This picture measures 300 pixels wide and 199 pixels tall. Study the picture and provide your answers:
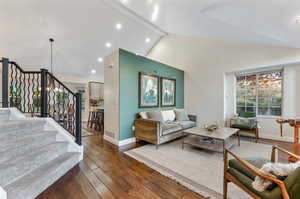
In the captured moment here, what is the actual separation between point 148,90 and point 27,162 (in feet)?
10.6

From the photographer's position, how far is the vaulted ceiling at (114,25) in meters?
2.24

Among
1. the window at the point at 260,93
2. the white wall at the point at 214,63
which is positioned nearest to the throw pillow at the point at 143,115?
the white wall at the point at 214,63

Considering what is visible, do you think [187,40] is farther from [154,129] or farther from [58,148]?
[58,148]

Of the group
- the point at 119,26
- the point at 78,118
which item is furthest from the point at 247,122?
the point at 119,26

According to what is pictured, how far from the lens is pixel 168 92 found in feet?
16.7

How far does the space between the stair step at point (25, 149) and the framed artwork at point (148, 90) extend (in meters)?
2.31

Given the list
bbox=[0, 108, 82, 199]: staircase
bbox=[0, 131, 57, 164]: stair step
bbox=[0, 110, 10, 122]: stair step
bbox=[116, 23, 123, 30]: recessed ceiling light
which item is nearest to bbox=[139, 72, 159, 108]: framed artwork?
bbox=[0, 108, 82, 199]: staircase

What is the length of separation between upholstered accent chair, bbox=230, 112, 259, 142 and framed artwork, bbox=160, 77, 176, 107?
2.21m

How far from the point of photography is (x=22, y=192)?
4.74 feet

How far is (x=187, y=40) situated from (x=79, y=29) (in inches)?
170

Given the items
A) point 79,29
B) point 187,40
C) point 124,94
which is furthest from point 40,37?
point 187,40

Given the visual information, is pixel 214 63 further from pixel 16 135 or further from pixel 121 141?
pixel 16 135

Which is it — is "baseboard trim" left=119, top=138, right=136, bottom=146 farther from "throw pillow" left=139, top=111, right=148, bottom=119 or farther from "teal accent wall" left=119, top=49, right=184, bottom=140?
"throw pillow" left=139, top=111, right=148, bottom=119

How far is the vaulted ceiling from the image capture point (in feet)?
7.34
